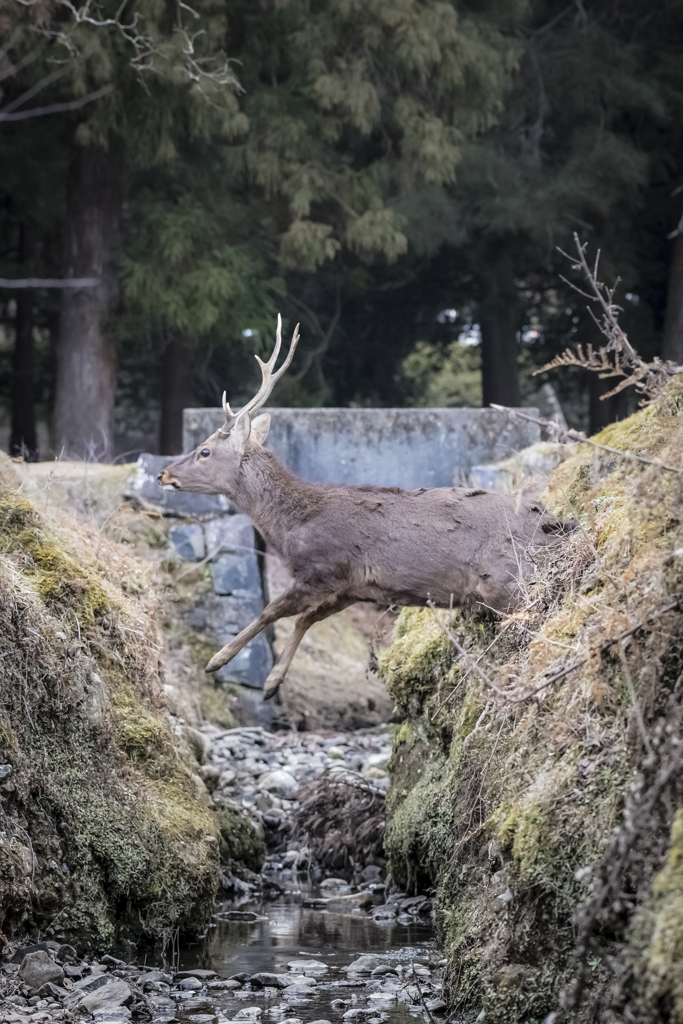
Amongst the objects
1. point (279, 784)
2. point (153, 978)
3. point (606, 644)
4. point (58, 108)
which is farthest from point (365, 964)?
point (58, 108)

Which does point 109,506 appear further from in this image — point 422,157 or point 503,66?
point 503,66

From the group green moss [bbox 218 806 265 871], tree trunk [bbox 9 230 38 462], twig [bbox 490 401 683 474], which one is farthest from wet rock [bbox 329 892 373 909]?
tree trunk [bbox 9 230 38 462]

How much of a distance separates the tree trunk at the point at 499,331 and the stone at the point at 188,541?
290 inches

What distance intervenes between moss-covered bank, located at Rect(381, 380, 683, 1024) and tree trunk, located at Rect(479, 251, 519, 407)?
40.6 ft

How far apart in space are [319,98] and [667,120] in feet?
18.8

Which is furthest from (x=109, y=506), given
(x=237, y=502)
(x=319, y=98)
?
(x=319, y=98)

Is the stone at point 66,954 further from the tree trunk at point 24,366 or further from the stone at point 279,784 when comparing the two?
the tree trunk at point 24,366

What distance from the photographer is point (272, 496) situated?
6.47m

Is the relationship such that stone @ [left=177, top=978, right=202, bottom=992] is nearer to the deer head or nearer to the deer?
the deer

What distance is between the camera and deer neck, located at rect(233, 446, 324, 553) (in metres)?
6.31

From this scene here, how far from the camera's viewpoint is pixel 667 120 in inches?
678

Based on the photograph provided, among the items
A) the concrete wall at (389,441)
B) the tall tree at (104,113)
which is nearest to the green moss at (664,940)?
the tall tree at (104,113)

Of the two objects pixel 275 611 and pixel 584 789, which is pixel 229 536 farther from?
pixel 584 789

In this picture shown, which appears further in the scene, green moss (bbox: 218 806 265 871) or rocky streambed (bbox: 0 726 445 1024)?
green moss (bbox: 218 806 265 871)
